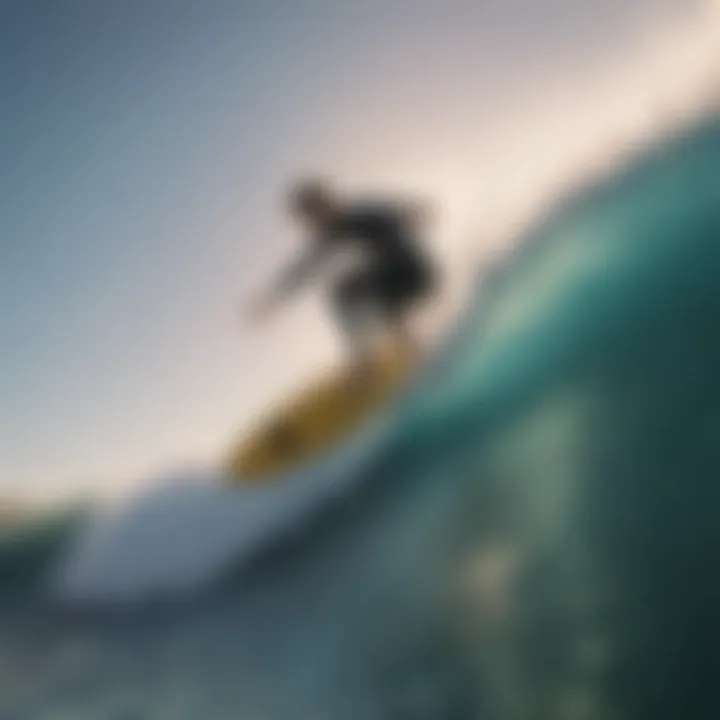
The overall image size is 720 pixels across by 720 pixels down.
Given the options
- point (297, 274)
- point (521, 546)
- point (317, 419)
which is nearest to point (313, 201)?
point (297, 274)

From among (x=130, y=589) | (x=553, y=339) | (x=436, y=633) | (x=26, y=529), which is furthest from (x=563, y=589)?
(x=26, y=529)

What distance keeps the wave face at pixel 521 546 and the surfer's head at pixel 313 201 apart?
0.50ft

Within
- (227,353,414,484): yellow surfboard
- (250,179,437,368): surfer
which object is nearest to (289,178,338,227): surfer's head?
(250,179,437,368): surfer

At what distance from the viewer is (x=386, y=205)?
1043 mm

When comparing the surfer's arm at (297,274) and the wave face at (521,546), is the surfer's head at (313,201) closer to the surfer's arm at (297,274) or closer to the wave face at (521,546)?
the surfer's arm at (297,274)

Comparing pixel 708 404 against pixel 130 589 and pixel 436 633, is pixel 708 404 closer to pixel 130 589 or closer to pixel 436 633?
pixel 436 633

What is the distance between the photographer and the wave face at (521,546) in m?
0.88

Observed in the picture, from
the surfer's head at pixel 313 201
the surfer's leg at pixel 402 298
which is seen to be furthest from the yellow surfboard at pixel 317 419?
the surfer's head at pixel 313 201

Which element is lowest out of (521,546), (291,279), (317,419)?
(521,546)

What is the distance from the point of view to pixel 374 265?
3.37 feet

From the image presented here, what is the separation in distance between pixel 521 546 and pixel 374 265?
0.27m

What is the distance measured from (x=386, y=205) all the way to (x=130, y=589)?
397mm

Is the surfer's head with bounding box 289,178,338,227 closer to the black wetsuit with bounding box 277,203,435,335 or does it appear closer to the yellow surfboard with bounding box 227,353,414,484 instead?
the black wetsuit with bounding box 277,203,435,335

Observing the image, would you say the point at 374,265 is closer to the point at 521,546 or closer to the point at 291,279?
the point at 291,279
